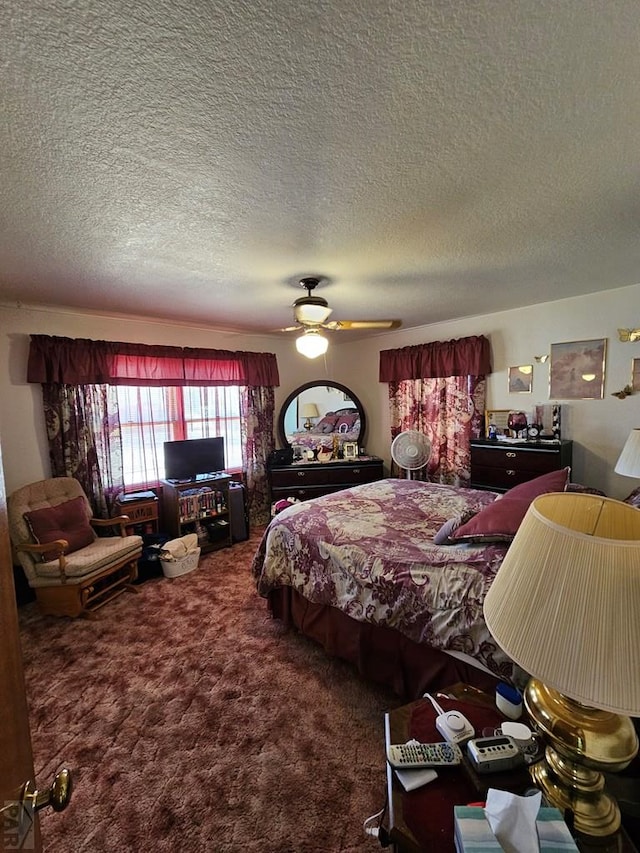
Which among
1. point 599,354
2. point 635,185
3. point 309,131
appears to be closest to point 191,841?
point 309,131

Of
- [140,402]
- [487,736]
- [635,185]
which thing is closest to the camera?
[487,736]

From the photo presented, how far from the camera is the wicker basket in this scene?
3.23 meters

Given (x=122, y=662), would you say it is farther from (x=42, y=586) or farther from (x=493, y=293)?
(x=493, y=293)

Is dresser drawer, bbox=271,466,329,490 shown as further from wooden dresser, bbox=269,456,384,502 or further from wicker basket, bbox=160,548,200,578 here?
wicker basket, bbox=160,548,200,578

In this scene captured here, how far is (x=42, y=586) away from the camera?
2613 mm

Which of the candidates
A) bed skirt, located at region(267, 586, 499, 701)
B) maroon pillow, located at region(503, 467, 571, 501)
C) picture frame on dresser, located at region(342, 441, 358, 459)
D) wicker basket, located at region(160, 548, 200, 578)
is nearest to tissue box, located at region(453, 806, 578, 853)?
bed skirt, located at region(267, 586, 499, 701)

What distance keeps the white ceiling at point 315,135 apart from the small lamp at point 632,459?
44.7 inches

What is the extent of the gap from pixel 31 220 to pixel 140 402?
2.23m

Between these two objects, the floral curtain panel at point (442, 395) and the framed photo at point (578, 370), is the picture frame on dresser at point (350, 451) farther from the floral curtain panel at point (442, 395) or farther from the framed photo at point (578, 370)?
the framed photo at point (578, 370)

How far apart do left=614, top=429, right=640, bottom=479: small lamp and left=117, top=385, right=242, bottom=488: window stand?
3670 millimetres

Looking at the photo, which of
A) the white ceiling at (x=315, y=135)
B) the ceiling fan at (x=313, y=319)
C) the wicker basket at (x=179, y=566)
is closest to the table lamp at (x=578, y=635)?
the white ceiling at (x=315, y=135)

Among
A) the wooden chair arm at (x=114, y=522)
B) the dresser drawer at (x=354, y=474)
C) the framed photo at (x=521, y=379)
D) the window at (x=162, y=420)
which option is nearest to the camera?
the wooden chair arm at (x=114, y=522)

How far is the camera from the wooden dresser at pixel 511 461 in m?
3.08

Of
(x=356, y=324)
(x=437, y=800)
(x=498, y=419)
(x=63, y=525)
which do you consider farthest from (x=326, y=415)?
(x=437, y=800)
